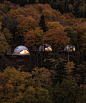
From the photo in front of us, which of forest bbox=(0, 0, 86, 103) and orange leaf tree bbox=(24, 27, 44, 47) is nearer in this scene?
forest bbox=(0, 0, 86, 103)

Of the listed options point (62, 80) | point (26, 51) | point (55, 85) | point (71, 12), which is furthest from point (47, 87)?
point (71, 12)

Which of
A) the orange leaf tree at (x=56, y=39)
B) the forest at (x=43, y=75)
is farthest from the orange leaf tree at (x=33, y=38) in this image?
the orange leaf tree at (x=56, y=39)

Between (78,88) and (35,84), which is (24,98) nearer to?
(35,84)

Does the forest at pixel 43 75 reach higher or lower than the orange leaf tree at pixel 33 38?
lower

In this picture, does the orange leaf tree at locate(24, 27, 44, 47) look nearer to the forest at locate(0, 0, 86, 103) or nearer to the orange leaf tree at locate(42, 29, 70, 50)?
the forest at locate(0, 0, 86, 103)

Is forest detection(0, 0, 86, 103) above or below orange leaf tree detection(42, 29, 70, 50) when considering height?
below

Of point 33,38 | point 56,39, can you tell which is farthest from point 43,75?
point 33,38

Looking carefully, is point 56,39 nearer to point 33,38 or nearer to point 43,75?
point 33,38

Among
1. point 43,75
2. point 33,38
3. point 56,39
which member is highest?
point 33,38

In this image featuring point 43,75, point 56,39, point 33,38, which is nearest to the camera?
point 43,75

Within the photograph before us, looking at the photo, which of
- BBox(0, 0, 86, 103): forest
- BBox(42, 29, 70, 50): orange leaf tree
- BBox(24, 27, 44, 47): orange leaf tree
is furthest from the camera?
BBox(24, 27, 44, 47): orange leaf tree

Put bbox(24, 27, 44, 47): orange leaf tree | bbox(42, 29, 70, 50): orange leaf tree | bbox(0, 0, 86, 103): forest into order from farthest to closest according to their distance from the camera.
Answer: bbox(24, 27, 44, 47): orange leaf tree → bbox(42, 29, 70, 50): orange leaf tree → bbox(0, 0, 86, 103): forest

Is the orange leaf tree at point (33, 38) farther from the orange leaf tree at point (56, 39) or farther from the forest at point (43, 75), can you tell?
the orange leaf tree at point (56, 39)

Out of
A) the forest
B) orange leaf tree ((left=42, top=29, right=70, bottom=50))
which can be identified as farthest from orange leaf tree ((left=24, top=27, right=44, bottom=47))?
orange leaf tree ((left=42, top=29, right=70, bottom=50))
